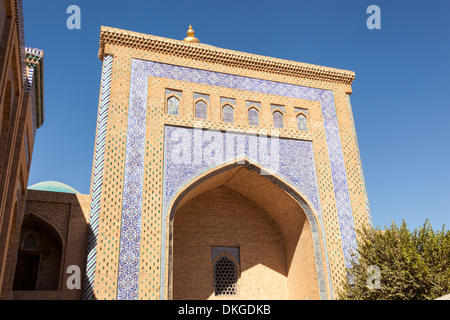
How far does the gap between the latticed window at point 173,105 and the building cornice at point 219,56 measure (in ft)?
3.12

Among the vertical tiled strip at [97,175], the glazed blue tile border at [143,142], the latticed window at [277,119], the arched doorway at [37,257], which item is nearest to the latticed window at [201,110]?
the glazed blue tile border at [143,142]

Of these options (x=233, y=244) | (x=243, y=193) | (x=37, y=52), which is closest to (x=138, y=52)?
(x=37, y=52)

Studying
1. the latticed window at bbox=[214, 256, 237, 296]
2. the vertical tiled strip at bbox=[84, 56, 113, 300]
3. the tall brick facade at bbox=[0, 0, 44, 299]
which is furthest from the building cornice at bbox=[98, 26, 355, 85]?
the latticed window at bbox=[214, 256, 237, 296]

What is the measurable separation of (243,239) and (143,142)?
9.18 feet

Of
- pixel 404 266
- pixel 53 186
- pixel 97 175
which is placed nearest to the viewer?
pixel 404 266

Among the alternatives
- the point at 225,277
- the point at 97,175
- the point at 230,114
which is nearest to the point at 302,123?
the point at 230,114

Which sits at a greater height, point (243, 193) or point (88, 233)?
point (243, 193)

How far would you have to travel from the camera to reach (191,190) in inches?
277

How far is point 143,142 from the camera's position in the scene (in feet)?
22.9

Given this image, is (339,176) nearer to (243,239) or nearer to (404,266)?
(243,239)
